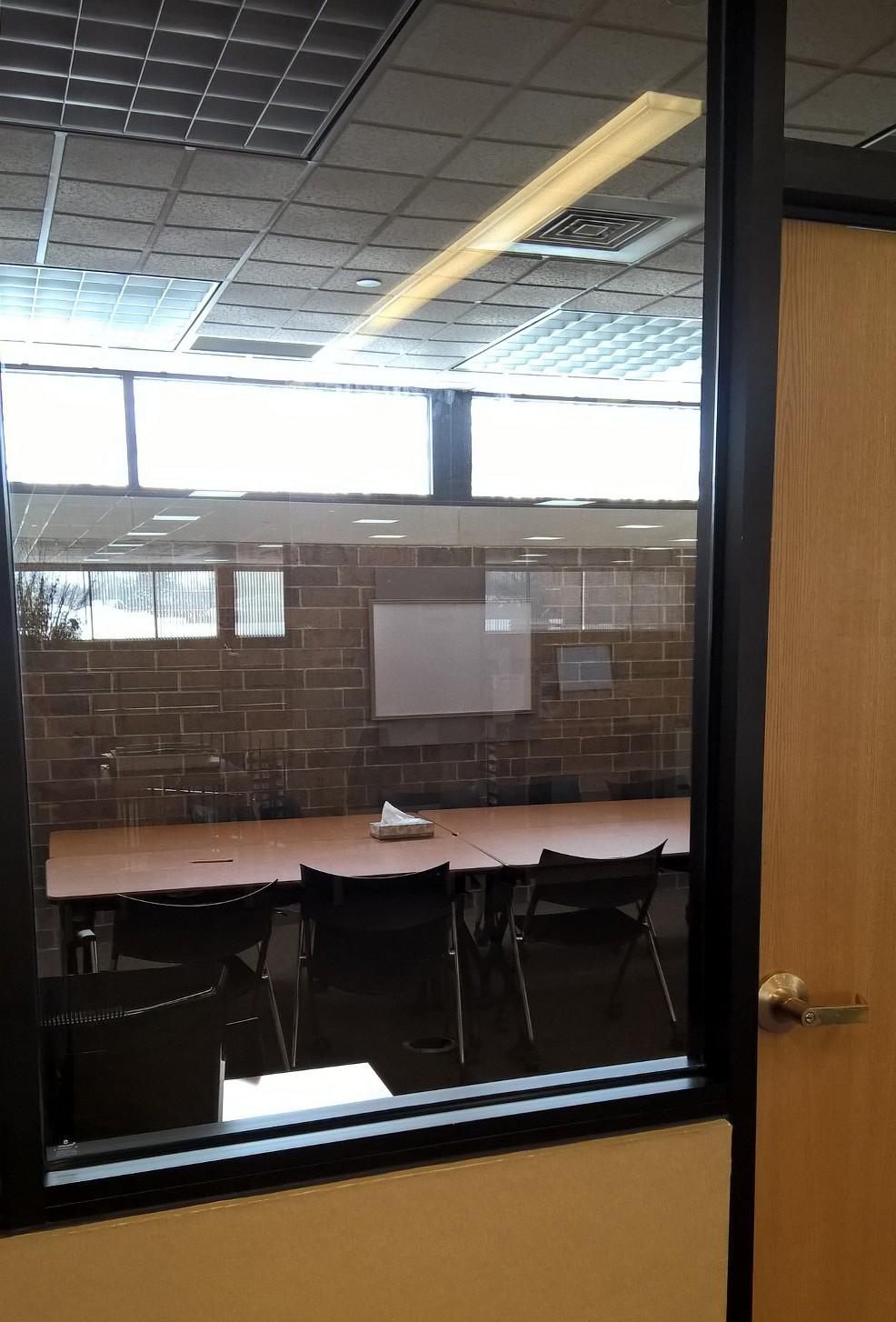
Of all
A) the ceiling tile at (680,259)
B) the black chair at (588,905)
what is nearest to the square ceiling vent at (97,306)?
the ceiling tile at (680,259)

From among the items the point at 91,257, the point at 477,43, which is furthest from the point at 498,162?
the point at 91,257

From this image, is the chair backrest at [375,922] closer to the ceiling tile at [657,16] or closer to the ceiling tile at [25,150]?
the ceiling tile at [25,150]

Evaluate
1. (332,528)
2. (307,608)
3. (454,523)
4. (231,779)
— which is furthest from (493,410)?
(231,779)

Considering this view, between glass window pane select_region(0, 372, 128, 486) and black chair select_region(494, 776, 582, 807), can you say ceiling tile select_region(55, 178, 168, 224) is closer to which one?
glass window pane select_region(0, 372, 128, 486)

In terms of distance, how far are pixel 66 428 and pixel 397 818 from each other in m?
0.90

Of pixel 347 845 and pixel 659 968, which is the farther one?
pixel 347 845

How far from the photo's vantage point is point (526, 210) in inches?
82.3

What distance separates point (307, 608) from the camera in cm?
175

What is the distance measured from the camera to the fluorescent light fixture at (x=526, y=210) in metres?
1.88

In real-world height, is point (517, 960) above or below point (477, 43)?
below

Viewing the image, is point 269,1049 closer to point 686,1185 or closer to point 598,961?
point 598,961

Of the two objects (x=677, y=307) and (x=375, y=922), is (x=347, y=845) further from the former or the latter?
(x=677, y=307)

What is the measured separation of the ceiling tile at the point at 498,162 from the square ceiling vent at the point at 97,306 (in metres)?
0.67

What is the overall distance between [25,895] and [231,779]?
0.58m
